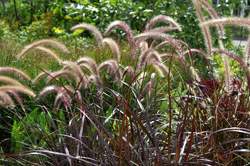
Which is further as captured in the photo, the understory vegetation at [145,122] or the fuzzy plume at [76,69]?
the fuzzy plume at [76,69]

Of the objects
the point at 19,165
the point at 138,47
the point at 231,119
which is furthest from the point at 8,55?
the point at 231,119

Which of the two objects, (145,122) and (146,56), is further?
(146,56)

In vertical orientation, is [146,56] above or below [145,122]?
above

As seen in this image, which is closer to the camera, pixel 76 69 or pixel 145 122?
pixel 145 122

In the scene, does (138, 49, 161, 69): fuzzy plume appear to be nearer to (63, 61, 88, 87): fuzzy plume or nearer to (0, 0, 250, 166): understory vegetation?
(0, 0, 250, 166): understory vegetation

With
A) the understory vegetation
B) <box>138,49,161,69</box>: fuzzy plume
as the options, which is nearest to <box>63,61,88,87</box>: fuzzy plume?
the understory vegetation

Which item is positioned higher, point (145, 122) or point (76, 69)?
point (76, 69)

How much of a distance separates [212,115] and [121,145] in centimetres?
63

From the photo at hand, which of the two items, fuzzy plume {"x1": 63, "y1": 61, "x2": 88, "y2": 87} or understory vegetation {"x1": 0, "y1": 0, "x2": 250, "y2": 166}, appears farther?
fuzzy plume {"x1": 63, "y1": 61, "x2": 88, "y2": 87}

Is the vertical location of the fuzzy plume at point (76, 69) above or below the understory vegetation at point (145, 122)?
above

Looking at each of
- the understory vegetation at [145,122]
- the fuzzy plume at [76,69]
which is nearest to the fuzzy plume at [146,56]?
the understory vegetation at [145,122]

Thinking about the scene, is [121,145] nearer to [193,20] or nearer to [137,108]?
[137,108]

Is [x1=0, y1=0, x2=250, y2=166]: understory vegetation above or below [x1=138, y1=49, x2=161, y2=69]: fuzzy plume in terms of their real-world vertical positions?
below

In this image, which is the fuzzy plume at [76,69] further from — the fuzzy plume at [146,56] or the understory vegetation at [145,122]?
the fuzzy plume at [146,56]
